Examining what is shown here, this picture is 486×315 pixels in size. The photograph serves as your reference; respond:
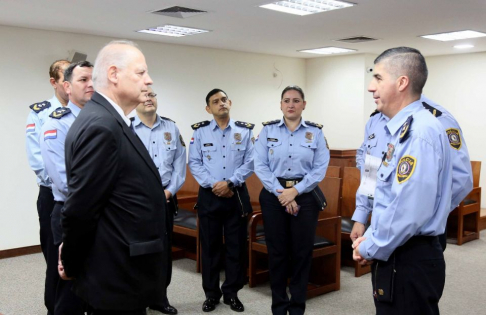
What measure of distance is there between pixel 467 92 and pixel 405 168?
22.6 feet

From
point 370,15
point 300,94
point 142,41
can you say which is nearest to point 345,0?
point 370,15

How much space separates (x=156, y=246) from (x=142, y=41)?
541 centimetres

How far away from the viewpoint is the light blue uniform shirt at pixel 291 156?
3709mm

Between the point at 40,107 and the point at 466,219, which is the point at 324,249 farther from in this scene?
the point at 466,219

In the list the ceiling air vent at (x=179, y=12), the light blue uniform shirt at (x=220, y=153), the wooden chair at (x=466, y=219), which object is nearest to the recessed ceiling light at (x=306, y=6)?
the ceiling air vent at (x=179, y=12)

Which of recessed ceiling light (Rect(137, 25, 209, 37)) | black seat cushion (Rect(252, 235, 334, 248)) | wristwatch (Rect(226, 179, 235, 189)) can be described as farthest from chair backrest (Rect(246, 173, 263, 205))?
recessed ceiling light (Rect(137, 25, 209, 37))

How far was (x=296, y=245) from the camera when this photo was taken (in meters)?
3.65

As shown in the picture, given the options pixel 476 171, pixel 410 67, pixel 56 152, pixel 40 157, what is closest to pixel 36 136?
pixel 40 157

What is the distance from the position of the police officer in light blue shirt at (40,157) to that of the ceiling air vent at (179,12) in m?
1.70

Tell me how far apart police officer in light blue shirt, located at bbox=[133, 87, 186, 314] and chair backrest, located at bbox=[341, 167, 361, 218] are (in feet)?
6.27

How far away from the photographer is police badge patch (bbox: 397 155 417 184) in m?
1.88

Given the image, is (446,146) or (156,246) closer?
(156,246)

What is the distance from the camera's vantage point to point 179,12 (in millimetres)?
5004

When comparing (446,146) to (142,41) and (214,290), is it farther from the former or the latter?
(142,41)
